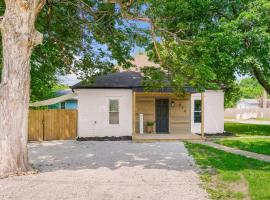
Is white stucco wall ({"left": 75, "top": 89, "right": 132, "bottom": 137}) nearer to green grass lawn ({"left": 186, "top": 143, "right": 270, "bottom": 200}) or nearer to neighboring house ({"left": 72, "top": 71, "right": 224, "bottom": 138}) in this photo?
neighboring house ({"left": 72, "top": 71, "right": 224, "bottom": 138})

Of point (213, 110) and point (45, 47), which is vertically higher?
point (45, 47)

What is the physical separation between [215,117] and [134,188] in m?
13.9

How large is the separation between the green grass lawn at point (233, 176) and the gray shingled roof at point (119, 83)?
609 cm

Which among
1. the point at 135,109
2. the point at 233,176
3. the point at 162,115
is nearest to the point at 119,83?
the point at 135,109

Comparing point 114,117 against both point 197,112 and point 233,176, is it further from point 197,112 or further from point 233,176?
point 233,176

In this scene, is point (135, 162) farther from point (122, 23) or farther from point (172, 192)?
point (122, 23)

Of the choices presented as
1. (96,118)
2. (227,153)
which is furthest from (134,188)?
(96,118)

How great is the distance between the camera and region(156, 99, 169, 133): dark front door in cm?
1937

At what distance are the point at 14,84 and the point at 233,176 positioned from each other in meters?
6.50

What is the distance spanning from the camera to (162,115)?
19391 mm

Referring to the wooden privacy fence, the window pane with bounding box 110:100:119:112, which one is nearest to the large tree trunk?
the wooden privacy fence

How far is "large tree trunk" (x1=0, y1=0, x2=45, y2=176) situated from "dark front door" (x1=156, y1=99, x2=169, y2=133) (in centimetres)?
1208

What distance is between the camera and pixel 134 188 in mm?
6875

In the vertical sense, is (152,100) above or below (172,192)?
above
